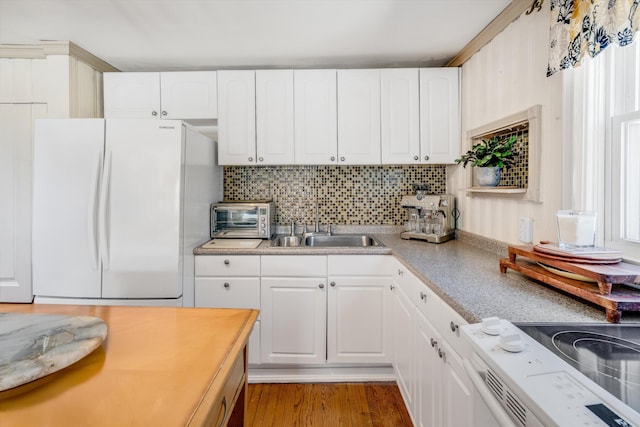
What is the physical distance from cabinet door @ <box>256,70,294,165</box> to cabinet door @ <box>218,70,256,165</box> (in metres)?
0.05

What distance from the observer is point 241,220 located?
2.47 metres

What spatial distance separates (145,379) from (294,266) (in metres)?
1.47

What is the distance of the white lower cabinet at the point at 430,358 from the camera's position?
1122 mm

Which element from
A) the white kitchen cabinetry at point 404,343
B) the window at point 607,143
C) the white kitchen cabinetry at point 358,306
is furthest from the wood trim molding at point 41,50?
the window at point 607,143

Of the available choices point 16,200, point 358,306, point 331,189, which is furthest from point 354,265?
point 16,200

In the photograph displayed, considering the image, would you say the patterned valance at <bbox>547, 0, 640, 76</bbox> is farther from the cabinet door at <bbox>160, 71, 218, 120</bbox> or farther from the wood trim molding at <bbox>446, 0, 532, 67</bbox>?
the cabinet door at <bbox>160, 71, 218, 120</bbox>

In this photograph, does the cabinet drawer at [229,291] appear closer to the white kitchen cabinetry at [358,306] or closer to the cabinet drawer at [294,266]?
the cabinet drawer at [294,266]

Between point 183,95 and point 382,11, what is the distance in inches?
62.4

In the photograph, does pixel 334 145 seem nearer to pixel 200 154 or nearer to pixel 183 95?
pixel 200 154

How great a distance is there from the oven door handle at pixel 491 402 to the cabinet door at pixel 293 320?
4.52 ft

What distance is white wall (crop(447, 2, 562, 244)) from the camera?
148 centimetres

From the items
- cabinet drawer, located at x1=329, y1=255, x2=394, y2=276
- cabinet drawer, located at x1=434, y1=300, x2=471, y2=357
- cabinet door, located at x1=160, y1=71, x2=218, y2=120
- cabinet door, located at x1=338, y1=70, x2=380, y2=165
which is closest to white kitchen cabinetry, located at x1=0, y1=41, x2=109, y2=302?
cabinet door, located at x1=160, y1=71, x2=218, y2=120

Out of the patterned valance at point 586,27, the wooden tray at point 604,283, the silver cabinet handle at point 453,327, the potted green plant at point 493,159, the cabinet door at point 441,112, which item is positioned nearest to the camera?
the wooden tray at point 604,283

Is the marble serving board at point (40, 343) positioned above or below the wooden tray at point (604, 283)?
below
